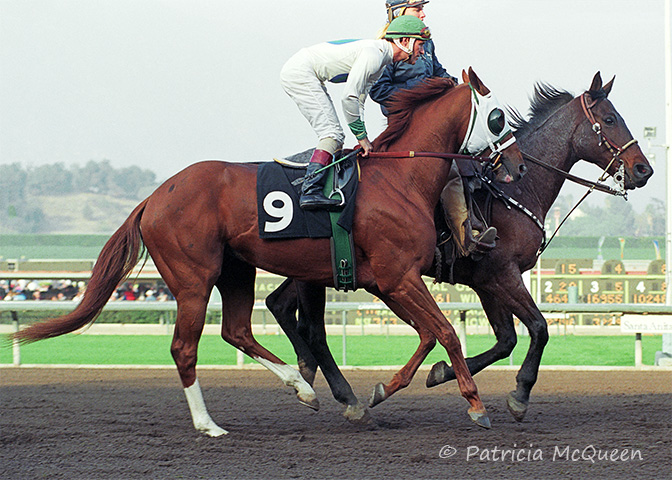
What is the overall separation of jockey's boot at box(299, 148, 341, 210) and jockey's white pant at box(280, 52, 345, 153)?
11.1 inches

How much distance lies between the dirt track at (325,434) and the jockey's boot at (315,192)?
137 centimetres

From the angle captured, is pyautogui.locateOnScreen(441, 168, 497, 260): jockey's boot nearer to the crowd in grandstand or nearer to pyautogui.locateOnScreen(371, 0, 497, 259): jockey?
pyautogui.locateOnScreen(371, 0, 497, 259): jockey

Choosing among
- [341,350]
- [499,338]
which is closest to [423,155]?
[499,338]

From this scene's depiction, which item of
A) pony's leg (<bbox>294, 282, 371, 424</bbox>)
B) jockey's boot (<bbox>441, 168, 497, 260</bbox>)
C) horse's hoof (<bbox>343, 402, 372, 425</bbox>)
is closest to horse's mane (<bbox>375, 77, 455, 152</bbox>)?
jockey's boot (<bbox>441, 168, 497, 260</bbox>)

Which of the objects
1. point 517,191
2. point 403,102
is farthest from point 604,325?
point 403,102

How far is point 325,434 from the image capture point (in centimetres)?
524

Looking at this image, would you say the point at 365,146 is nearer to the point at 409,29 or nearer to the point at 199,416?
the point at 409,29

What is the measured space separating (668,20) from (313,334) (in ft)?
26.8

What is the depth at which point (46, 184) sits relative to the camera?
61500mm

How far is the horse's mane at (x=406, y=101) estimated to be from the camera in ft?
18.0

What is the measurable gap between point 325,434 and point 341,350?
258 inches

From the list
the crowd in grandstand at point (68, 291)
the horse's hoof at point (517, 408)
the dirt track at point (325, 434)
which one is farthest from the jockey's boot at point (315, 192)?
the crowd in grandstand at point (68, 291)

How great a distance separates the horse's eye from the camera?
17.4ft

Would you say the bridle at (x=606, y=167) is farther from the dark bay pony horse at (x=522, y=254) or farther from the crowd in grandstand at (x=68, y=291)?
the crowd in grandstand at (x=68, y=291)
